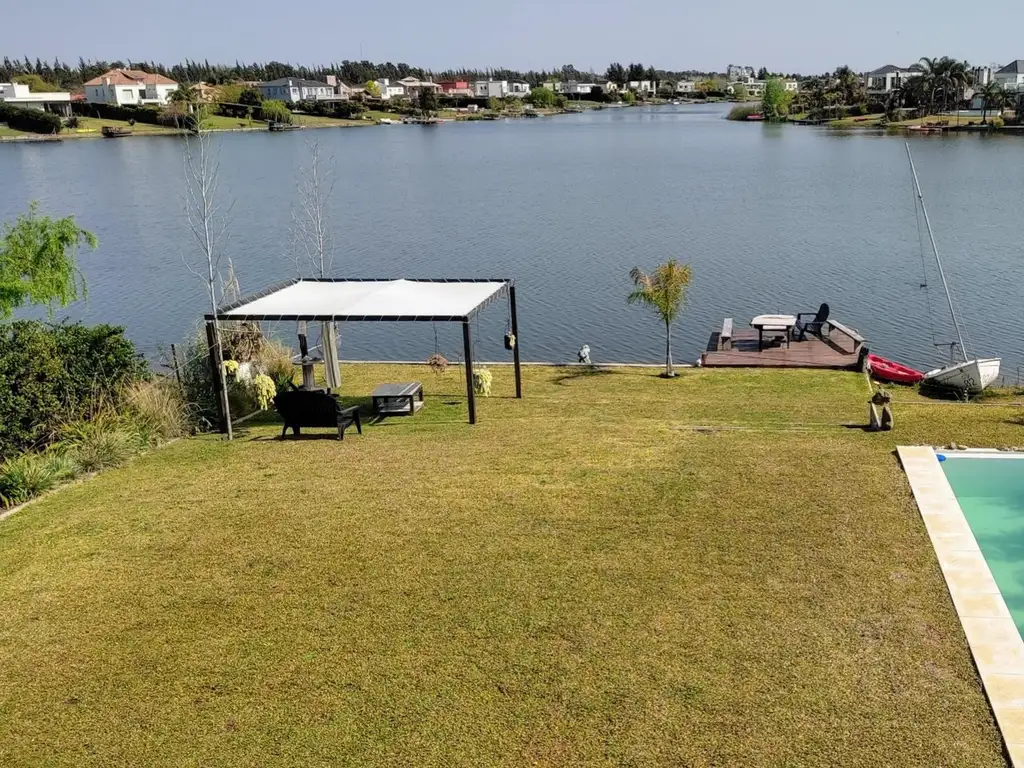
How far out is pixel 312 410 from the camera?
12.7 metres

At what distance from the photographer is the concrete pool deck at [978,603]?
245 inches

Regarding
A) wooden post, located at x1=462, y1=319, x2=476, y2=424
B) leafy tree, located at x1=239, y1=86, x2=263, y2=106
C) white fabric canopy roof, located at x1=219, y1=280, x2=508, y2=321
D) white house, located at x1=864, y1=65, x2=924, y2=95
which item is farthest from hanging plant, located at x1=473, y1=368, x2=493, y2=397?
white house, located at x1=864, y1=65, x2=924, y2=95

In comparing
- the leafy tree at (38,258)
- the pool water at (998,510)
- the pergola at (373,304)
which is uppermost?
the leafy tree at (38,258)

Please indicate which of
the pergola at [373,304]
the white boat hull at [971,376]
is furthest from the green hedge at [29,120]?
the white boat hull at [971,376]

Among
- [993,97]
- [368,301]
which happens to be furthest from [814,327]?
[993,97]

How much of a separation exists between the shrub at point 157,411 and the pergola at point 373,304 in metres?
0.94

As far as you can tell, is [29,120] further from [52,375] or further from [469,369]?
[469,369]

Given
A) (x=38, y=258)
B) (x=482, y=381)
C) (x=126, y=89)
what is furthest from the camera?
(x=126, y=89)

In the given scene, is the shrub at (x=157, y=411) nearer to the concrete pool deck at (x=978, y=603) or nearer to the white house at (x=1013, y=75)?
the concrete pool deck at (x=978, y=603)

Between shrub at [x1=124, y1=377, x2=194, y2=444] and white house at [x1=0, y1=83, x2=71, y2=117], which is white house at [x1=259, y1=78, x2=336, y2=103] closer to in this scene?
white house at [x1=0, y1=83, x2=71, y2=117]

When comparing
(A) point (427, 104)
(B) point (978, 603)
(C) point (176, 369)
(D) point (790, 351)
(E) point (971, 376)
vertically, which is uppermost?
(A) point (427, 104)

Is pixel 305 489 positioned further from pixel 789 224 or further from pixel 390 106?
pixel 390 106

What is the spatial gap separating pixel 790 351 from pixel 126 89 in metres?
152

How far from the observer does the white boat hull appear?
17.3 meters
